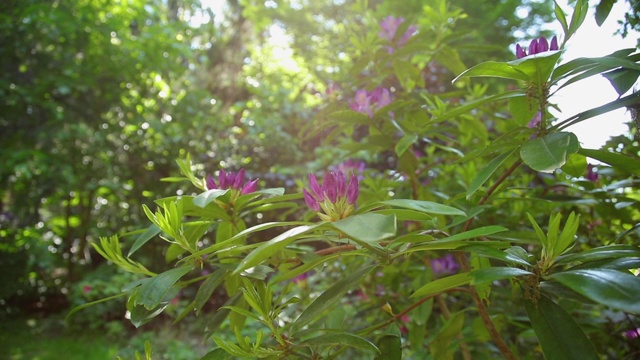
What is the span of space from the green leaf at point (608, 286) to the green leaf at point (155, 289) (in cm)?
50

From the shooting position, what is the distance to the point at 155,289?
0.57 meters

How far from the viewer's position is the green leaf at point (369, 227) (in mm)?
380

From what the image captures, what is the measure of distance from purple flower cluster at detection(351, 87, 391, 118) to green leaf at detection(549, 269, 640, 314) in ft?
2.19

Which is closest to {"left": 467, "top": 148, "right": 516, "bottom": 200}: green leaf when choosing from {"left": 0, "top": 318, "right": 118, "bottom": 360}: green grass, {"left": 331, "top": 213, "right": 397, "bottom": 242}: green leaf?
{"left": 331, "top": 213, "right": 397, "bottom": 242}: green leaf

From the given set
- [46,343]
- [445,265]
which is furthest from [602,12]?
[46,343]

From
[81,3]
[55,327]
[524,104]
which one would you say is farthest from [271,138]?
[524,104]

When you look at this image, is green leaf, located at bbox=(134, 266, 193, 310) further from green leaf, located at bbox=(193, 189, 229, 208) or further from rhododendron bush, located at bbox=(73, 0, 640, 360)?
green leaf, located at bbox=(193, 189, 229, 208)

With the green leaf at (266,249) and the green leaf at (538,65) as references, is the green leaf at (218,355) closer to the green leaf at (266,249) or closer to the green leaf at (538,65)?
the green leaf at (266,249)

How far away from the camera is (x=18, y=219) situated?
4.47 m

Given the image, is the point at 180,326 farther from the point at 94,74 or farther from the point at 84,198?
the point at 94,74

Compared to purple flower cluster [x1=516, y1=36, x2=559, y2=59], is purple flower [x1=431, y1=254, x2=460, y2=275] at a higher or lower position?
lower

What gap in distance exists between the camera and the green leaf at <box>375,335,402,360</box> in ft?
2.13

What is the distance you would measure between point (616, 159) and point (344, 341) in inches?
18.2

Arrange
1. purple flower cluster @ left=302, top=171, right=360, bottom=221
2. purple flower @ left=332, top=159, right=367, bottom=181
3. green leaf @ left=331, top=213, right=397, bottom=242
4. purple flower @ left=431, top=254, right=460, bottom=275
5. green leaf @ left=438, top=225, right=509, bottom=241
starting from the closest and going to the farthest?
green leaf @ left=331, top=213, right=397, bottom=242 → green leaf @ left=438, top=225, right=509, bottom=241 → purple flower cluster @ left=302, top=171, right=360, bottom=221 → purple flower @ left=431, top=254, right=460, bottom=275 → purple flower @ left=332, top=159, right=367, bottom=181
